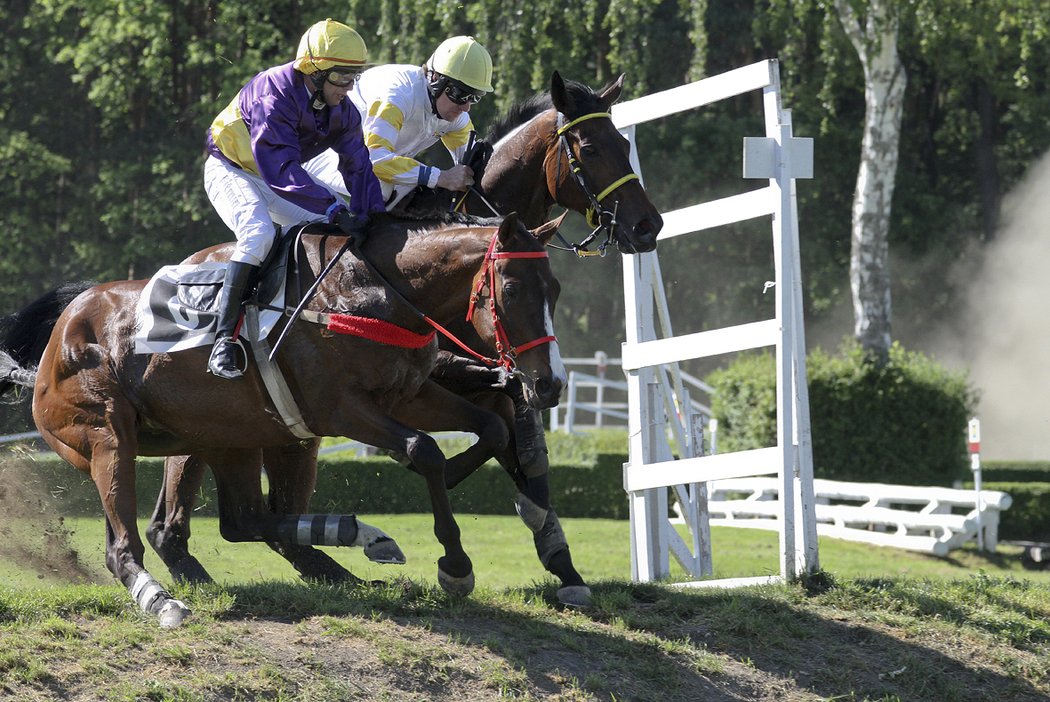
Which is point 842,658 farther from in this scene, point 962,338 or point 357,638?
point 962,338

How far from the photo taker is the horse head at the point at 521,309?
5.27 meters

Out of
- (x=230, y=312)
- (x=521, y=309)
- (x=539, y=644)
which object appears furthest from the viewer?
(x=230, y=312)

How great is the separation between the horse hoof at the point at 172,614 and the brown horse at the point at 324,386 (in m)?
0.01

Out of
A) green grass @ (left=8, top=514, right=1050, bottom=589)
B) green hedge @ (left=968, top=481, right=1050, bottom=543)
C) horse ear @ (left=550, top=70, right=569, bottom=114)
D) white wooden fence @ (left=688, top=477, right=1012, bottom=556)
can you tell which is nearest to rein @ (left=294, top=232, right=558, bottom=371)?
horse ear @ (left=550, top=70, right=569, bottom=114)

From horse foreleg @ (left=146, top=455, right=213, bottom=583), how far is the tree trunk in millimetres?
11444

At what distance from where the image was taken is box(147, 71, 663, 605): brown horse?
631cm

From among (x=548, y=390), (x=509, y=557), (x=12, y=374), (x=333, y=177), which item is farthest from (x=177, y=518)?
(x=509, y=557)

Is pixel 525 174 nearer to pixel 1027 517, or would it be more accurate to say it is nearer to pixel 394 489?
pixel 394 489

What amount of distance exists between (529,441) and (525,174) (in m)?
1.51

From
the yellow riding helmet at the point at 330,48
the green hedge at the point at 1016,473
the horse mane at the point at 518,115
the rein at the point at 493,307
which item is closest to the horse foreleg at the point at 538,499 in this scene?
the rein at the point at 493,307

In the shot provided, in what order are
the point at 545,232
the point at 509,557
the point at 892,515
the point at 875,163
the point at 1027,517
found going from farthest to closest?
the point at 875,163
the point at 1027,517
the point at 892,515
the point at 509,557
the point at 545,232

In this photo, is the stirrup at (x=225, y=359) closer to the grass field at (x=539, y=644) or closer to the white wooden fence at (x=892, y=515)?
the grass field at (x=539, y=644)

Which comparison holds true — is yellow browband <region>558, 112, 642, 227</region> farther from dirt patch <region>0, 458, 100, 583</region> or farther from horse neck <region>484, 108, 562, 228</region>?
dirt patch <region>0, 458, 100, 583</region>

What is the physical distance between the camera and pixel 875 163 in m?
17.5
